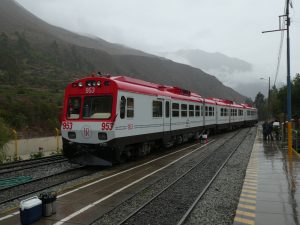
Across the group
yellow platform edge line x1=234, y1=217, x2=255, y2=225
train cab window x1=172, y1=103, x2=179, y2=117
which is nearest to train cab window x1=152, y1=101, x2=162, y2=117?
train cab window x1=172, y1=103, x2=179, y2=117

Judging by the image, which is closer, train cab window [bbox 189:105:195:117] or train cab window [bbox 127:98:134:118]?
train cab window [bbox 127:98:134:118]

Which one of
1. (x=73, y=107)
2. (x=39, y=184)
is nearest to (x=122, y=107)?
(x=73, y=107)

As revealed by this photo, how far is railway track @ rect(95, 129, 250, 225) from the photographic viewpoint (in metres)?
7.04

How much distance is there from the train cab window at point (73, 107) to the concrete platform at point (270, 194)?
6.48m

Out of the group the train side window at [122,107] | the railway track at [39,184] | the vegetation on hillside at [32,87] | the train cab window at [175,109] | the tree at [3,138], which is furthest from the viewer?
the vegetation on hillside at [32,87]

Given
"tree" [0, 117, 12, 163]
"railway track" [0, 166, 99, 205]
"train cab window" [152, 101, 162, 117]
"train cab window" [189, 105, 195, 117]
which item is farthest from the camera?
"train cab window" [189, 105, 195, 117]

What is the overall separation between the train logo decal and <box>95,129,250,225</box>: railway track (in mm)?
3578

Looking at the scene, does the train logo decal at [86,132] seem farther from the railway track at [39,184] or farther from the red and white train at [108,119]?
the railway track at [39,184]

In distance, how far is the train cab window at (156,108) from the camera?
1569 cm

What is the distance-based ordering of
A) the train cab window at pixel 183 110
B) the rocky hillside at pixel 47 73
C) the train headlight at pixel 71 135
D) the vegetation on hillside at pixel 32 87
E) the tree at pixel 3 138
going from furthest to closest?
the rocky hillside at pixel 47 73 < the vegetation on hillside at pixel 32 87 < the train cab window at pixel 183 110 < the tree at pixel 3 138 < the train headlight at pixel 71 135

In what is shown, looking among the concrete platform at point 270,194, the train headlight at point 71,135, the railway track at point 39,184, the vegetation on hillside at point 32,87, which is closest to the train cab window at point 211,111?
the concrete platform at point 270,194

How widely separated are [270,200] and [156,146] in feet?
32.4

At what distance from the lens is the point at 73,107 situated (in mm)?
13234

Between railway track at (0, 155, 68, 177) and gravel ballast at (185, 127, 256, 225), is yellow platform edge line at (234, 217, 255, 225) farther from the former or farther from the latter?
railway track at (0, 155, 68, 177)
